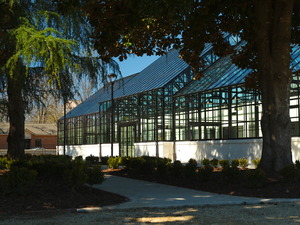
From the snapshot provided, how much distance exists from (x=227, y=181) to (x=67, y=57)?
17.6 feet

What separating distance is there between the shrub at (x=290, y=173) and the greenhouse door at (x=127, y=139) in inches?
832

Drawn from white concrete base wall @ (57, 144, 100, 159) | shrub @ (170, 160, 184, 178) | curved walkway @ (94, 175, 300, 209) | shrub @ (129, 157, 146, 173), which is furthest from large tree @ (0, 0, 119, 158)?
white concrete base wall @ (57, 144, 100, 159)

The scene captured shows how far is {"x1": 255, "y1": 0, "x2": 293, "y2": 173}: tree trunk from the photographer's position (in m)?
13.0

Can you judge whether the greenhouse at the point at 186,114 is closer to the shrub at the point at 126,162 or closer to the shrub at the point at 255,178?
the shrub at the point at 126,162

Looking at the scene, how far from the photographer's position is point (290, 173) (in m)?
11.8

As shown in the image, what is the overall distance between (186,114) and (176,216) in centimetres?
1949

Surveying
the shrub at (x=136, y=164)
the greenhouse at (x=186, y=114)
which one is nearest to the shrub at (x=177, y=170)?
the shrub at (x=136, y=164)

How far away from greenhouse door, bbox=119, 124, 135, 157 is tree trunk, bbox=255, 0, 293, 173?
64.4 ft

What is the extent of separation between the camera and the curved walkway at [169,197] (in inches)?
372

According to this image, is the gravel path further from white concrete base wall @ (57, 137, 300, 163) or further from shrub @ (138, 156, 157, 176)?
white concrete base wall @ (57, 137, 300, 163)

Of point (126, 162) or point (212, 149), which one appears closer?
point (126, 162)

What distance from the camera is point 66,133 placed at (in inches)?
1761

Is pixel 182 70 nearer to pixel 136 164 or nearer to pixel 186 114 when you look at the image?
pixel 186 114

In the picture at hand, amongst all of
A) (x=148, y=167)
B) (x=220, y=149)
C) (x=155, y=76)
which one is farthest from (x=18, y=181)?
(x=155, y=76)
